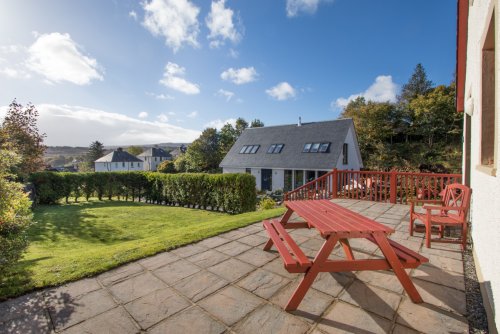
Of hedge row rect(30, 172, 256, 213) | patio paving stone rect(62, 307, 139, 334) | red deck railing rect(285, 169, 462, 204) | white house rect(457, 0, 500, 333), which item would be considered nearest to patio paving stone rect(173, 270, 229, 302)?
patio paving stone rect(62, 307, 139, 334)

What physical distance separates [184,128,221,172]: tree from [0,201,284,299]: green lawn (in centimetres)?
2570

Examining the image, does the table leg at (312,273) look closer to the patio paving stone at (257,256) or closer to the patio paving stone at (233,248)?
the patio paving stone at (257,256)

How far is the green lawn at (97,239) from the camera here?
2893 millimetres

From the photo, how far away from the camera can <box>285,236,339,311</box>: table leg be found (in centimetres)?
208

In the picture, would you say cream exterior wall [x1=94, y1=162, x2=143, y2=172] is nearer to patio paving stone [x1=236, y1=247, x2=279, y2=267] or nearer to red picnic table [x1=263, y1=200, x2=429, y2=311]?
patio paving stone [x1=236, y1=247, x2=279, y2=267]

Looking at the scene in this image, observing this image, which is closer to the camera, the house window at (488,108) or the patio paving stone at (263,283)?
the patio paving stone at (263,283)

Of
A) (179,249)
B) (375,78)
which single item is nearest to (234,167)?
(179,249)

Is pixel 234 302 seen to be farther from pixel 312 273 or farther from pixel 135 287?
pixel 135 287

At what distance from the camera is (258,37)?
36.2 feet

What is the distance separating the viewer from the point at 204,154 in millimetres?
36188

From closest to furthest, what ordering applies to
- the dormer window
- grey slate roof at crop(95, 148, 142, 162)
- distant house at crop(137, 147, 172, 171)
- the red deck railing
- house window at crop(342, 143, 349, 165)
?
the red deck railing → house window at crop(342, 143, 349, 165) → the dormer window → grey slate roof at crop(95, 148, 142, 162) → distant house at crop(137, 147, 172, 171)

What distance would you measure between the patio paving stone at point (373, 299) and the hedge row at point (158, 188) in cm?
896

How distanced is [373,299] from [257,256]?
1.59 metres

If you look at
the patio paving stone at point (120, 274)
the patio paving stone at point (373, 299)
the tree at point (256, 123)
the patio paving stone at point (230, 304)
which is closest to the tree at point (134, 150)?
the tree at point (256, 123)
